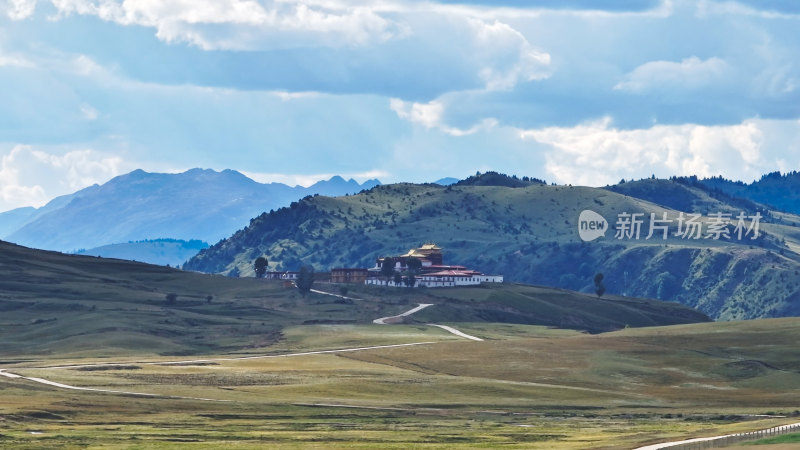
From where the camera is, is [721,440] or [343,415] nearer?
[721,440]

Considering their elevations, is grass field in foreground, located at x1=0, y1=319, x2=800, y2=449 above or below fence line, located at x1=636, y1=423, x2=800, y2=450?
below

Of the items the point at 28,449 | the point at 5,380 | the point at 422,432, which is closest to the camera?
the point at 28,449

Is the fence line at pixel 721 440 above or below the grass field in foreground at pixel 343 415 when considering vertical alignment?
above

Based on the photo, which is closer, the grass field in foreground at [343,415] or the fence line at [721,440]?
the fence line at [721,440]

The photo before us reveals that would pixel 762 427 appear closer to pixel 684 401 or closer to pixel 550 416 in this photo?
pixel 550 416

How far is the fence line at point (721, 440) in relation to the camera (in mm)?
115262

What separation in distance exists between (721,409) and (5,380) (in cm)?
9390

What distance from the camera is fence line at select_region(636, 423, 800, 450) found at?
11526 cm

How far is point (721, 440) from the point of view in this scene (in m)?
121

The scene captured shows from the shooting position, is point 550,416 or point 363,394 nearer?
point 550,416

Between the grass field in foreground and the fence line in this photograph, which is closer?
the fence line

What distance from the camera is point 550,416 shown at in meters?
169

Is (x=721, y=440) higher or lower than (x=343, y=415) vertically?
higher

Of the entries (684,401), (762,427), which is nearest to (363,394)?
(684,401)
